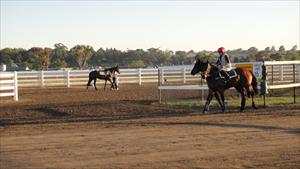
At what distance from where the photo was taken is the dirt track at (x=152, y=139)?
10164 mm

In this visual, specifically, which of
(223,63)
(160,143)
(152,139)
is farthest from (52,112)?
(160,143)

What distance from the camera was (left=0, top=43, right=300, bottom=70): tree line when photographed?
279 ft

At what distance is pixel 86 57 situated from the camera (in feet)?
292

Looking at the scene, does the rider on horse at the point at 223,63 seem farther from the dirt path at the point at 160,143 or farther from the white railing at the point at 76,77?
the white railing at the point at 76,77

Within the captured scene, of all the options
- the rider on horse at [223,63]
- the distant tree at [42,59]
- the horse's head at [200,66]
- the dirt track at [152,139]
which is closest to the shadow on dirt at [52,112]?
the dirt track at [152,139]

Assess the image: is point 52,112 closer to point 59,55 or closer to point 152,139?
point 152,139

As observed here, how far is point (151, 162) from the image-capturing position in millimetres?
10055

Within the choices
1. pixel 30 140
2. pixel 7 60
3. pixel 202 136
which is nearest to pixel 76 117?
pixel 30 140

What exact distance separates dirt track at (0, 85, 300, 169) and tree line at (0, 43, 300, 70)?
59782 millimetres

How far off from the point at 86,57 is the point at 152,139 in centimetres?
7705

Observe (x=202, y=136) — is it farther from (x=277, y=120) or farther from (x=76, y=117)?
(x=76, y=117)

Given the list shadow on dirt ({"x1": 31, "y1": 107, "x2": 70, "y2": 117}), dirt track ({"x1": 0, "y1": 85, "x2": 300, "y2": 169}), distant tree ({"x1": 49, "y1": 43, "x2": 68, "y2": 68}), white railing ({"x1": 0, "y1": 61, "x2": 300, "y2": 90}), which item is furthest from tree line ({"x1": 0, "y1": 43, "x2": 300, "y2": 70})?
dirt track ({"x1": 0, "y1": 85, "x2": 300, "y2": 169})

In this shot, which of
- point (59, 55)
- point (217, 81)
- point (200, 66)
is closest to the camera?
point (217, 81)

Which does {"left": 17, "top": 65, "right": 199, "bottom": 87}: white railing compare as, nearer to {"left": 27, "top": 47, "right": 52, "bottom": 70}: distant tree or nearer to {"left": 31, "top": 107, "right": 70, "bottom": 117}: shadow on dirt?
{"left": 31, "top": 107, "right": 70, "bottom": 117}: shadow on dirt
